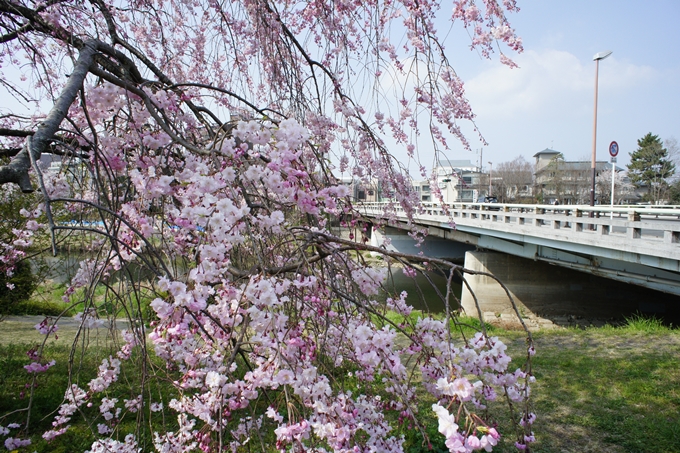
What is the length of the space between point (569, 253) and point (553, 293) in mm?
3414

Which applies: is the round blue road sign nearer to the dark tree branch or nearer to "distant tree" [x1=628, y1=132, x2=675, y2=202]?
the dark tree branch

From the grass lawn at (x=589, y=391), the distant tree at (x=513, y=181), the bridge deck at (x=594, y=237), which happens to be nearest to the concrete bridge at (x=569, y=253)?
the bridge deck at (x=594, y=237)

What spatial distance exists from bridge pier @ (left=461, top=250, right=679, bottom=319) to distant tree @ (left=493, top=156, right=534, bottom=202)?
1268 inches

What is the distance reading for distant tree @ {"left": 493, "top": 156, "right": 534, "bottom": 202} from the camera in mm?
45438

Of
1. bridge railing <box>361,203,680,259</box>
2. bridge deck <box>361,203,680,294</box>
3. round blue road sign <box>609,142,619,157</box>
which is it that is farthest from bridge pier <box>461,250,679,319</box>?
round blue road sign <box>609,142,619,157</box>

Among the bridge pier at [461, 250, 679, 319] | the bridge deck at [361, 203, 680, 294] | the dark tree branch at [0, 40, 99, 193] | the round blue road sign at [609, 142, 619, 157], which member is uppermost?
the round blue road sign at [609, 142, 619, 157]

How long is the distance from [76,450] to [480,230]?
12.5 m

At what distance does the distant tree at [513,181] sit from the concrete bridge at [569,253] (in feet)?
104

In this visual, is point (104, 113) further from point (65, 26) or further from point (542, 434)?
point (542, 434)

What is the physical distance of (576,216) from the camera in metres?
9.81

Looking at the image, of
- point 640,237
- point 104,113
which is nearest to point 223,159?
point 104,113

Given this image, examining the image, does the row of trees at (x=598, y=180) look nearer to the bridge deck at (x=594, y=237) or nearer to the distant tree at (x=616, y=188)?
the distant tree at (x=616, y=188)

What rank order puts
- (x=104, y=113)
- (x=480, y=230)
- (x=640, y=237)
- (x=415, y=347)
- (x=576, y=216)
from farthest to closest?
(x=480, y=230)
(x=576, y=216)
(x=640, y=237)
(x=104, y=113)
(x=415, y=347)

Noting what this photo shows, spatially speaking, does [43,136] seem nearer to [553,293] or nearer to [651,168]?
[553,293]
